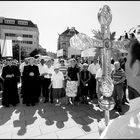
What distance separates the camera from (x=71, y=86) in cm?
602

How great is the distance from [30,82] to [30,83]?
4 centimetres

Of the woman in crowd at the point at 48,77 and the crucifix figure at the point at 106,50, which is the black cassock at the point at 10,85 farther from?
the crucifix figure at the point at 106,50

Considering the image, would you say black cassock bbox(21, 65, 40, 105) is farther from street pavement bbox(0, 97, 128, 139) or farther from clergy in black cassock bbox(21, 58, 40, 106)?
street pavement bbox(0, 97, 128, 139)

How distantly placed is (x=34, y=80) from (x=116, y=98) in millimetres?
3184

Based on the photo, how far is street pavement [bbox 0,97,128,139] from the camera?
3.53 metres

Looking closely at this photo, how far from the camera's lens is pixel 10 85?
5992mm

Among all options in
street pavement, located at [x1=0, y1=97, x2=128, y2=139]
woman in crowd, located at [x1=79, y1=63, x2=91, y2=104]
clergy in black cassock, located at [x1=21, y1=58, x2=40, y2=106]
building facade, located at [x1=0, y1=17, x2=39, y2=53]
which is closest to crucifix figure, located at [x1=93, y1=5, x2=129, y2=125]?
street pavement, located at [x1=0, y1=97, x2=128, y2=139]

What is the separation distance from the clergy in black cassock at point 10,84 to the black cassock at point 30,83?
13.7 inches

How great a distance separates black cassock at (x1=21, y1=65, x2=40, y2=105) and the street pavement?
0.32m

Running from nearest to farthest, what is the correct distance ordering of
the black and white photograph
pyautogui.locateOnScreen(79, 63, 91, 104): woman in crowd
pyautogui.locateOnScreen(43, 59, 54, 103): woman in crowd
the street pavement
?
the black and white photograph < the street pavement < pyautogui.locateOnScreen(79, 63, 91, 104): woman in crowd < pyautogui.locateOnScreen(43, 59, 54, 103): woman in crowd

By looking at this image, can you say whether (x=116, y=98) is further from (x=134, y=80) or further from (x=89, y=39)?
(x=134, y=80)

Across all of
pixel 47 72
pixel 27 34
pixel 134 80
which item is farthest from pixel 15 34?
pixel 134 80

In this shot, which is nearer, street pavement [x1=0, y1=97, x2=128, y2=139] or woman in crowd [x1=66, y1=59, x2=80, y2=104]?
street pavement [x1=0, y1=97, x2=128, y2=139]

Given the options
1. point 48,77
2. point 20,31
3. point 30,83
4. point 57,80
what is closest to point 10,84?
point 30,83
